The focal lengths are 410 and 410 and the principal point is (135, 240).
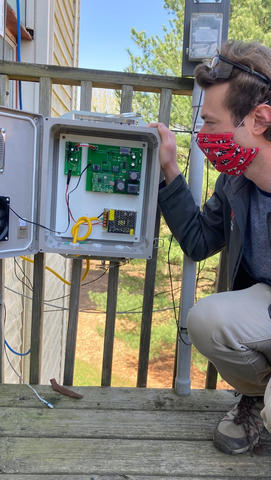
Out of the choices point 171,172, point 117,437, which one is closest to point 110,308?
point 117,437

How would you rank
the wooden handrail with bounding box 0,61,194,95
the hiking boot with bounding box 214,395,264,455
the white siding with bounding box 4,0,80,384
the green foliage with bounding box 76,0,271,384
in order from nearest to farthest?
the hiking boot with bounding box 214,395,264,455
the wooden handrail with bounding box 0,61,194,95
the white siding with bounding box 4,0,80,384
the green foliage with bounding box 76,0,271,384

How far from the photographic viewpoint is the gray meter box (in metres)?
1.80

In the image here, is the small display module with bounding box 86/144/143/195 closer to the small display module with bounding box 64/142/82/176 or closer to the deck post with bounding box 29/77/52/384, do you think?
the small display module with bounding box 64/142/82/176

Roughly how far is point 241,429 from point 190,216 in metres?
0.90

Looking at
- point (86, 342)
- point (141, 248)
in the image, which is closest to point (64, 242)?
point (141, 248)

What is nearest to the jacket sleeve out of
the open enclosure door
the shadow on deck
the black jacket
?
the black jacket

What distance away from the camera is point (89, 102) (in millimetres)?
1941

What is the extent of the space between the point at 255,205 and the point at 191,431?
972 millimetres

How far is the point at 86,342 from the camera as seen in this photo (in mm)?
11484

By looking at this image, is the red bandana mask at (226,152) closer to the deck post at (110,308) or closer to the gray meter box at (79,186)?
the gray meter box at (79,186)

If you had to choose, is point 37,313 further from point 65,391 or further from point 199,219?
point 199,219

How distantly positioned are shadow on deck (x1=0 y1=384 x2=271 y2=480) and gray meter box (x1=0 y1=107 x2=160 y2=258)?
68 cm

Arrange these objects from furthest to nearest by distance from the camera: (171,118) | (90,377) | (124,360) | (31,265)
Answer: (124,360), (90,377), (171,118), (31,265)

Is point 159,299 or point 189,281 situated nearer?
point 189,281
